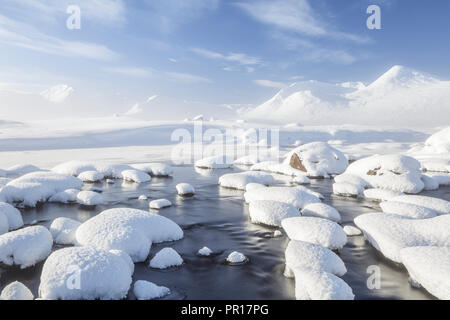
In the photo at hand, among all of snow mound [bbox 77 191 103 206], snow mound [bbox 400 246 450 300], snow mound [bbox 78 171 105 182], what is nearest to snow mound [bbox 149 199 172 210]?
snow mound [bbox 77 191 103 206]

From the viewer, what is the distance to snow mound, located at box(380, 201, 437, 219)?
27.5ft

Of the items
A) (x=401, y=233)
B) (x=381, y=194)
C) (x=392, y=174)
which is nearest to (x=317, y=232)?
(x=401, y=233)

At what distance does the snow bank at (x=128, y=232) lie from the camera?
6352 mm

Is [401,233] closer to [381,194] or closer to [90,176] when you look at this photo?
[381,194]

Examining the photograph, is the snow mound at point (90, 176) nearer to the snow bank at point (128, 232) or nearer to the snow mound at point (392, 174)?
the snow bank at point (128, 232)

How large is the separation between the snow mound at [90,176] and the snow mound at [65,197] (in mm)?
4004

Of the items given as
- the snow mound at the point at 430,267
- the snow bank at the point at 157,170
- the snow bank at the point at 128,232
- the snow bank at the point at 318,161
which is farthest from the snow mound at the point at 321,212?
the snow bank at the point at 157,170

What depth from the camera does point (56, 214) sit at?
31.4ft

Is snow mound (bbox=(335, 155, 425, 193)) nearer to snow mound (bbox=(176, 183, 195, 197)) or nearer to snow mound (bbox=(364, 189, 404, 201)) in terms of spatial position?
snow mound (bbox=(364, 189, 404, 201))

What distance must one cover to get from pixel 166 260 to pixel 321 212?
16.5 ft

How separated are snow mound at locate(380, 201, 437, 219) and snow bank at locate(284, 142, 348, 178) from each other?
26.4ft

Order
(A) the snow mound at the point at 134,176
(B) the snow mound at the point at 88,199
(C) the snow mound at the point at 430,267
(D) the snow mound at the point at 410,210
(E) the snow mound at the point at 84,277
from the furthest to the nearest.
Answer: (A) the snow mound at the point at 134,176 < (B) the snow mound at the point at 88,199 < (D) the snow mound at the point at 410,210 < (C) the snow mound at the point at 430,267 < (E) the snow mound at the point at 84,277
